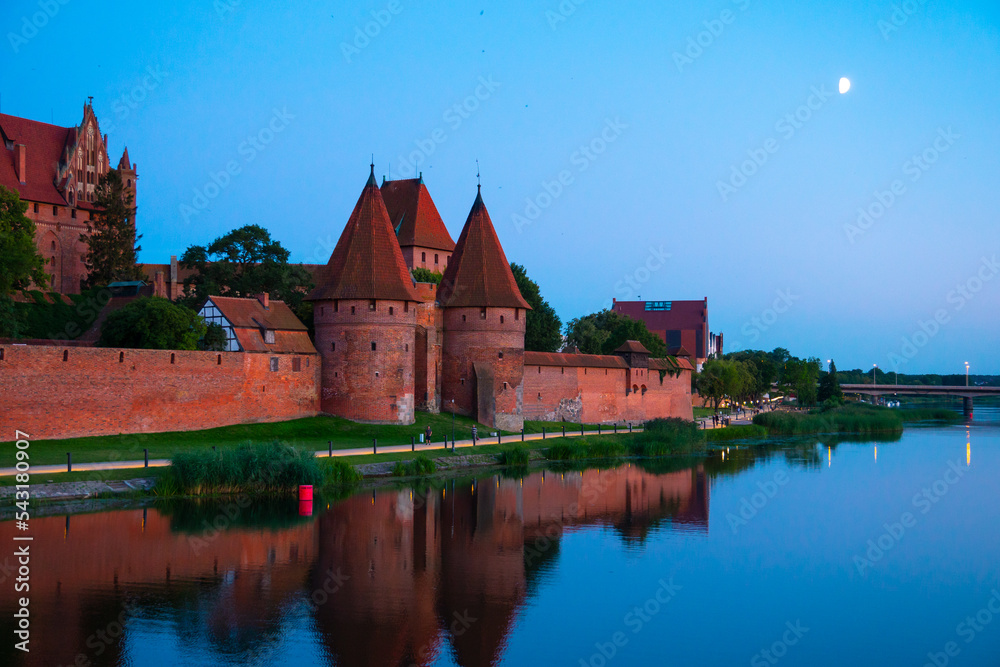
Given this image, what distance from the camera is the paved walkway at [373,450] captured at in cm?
1935

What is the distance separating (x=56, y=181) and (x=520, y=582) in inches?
1421

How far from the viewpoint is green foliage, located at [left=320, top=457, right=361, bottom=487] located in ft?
71.7

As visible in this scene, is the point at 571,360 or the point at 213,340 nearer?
the point at 213,340

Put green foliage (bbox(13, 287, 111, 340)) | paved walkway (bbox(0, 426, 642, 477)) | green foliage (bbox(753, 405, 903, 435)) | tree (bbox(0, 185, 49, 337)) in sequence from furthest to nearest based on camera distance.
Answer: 1. green foliage (bbox(753, 405, 903, 435))
2. green foliage (bbox(13, 287, 111, 340))
3. tree (bbox(0, 185, 49, 337))
4. paved walkway (bbox(0, 426, 642, 477))

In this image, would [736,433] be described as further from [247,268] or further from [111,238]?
[111,238]

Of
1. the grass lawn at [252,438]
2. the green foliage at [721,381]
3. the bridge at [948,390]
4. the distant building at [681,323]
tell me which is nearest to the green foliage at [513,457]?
the grass lawn at [252,438]

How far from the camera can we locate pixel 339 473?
22203 millimetres

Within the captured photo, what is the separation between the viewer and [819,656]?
11.6m

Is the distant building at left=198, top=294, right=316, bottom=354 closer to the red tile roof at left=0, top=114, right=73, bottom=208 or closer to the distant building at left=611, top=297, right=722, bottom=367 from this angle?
the red tile roof at left=0, top=114, right=73, bottom=208

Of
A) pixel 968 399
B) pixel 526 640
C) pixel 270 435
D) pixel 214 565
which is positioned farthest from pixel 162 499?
pixel 968 399

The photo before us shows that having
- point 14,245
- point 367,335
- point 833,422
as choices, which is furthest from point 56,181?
point 833,422

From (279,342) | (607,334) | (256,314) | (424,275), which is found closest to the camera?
(279,342)

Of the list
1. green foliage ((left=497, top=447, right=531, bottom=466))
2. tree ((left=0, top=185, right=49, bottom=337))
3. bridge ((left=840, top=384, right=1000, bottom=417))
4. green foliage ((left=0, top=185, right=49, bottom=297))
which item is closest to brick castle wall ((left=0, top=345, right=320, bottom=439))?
tree ((left=0, top=185, right=49, bottom=337))

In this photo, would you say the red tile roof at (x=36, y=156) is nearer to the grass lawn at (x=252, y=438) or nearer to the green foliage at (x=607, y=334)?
the grass lawn at (x=252, y=438)
